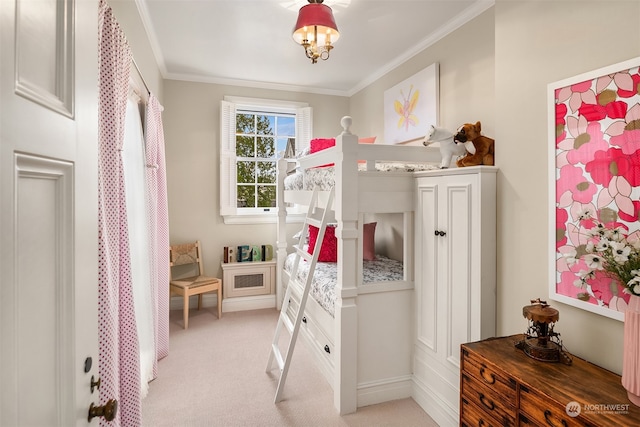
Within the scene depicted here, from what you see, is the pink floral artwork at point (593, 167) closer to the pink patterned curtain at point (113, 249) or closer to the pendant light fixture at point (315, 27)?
the pendant light fixture at point (315, 27)

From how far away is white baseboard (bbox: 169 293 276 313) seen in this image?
163 inches

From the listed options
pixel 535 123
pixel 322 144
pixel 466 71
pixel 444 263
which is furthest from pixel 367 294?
pixel 466 71

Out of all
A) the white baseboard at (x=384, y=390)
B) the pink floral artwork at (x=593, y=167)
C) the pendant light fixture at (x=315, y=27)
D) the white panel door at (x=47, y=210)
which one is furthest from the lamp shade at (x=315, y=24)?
the white baseboard at (x=384, y=390)

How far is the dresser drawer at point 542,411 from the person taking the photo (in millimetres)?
1146

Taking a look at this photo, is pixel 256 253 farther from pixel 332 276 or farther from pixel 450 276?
pixel 450 276

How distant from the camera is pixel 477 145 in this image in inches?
80.0

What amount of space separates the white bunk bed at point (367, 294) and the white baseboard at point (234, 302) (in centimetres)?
191

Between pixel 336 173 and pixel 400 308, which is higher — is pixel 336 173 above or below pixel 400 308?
above

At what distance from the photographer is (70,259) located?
30.1 inches

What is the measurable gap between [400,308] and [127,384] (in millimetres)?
1681

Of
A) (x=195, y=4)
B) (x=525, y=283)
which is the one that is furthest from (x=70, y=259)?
(x=195, y=4)

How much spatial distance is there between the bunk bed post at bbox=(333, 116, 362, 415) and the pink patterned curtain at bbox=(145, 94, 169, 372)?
1500 millimetres

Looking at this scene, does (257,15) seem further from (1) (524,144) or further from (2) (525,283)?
(2) (525,283)

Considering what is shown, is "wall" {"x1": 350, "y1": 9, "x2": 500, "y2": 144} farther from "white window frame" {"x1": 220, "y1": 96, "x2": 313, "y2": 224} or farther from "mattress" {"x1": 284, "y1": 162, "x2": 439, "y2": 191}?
"white window frame" {"x1": 220, "y1": 96, "x2": 313, "y2": 224}
